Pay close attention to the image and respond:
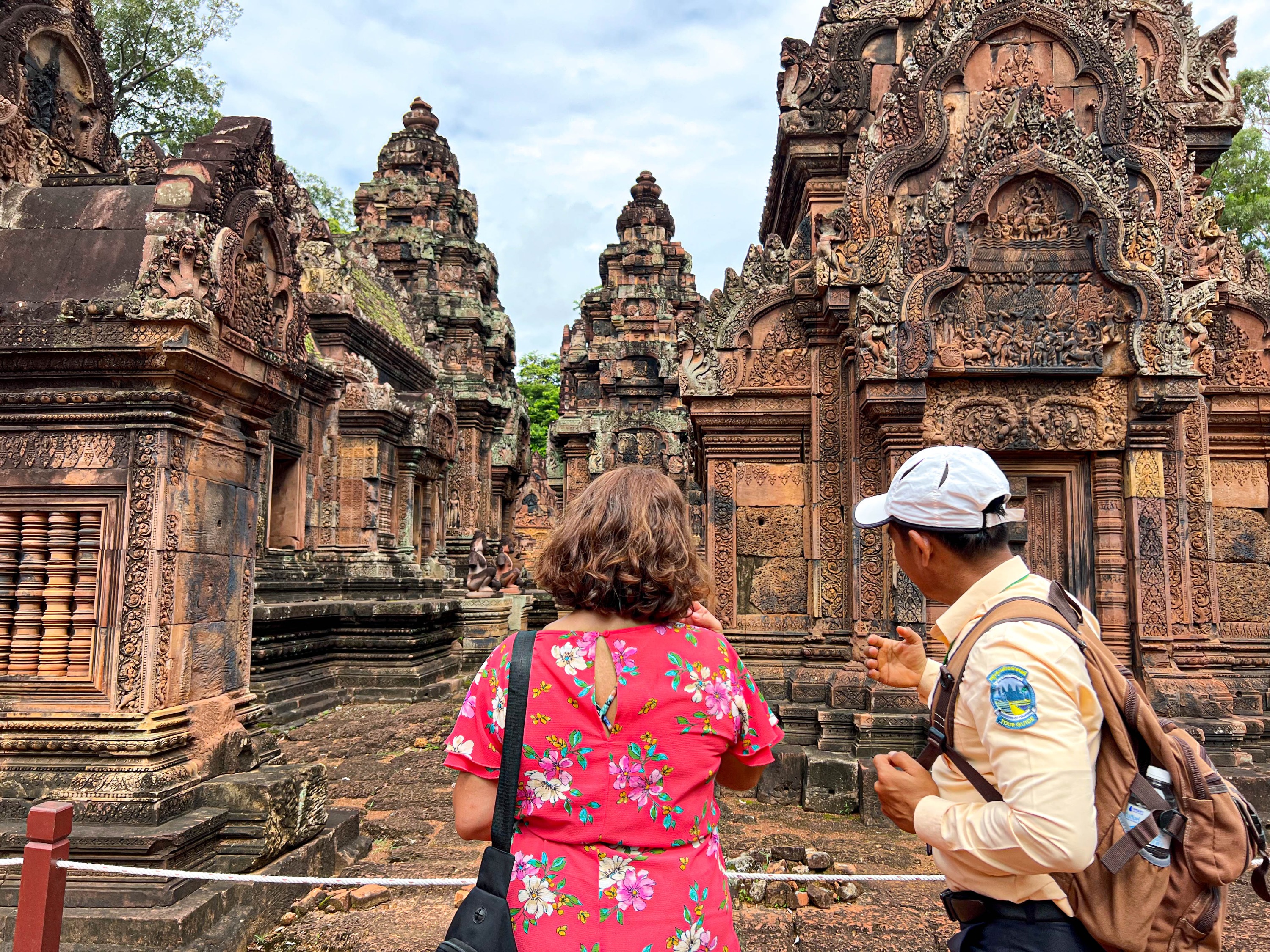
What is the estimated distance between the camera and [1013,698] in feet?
4.76

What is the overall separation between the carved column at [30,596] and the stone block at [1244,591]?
825 cm

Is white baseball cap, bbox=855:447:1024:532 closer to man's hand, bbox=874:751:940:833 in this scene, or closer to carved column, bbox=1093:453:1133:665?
man's hand, bbox=874:751:940:833

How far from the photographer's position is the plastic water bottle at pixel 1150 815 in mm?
1451

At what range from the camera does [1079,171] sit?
20.5ft

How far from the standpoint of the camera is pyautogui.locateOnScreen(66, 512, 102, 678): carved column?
374 centimetres

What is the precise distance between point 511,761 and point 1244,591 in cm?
760

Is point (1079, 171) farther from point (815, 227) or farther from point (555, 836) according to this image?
point (555, 836)

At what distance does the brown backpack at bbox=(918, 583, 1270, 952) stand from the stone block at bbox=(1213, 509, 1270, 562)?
6.70 meters

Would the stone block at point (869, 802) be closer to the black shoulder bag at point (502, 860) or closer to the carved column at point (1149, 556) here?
the carved column at point (1149, 556)

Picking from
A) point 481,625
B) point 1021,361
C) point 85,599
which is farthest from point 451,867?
point 481,625

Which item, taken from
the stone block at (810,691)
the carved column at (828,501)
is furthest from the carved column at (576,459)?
the stone block at (810,691)

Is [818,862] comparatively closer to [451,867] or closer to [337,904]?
[451,867]

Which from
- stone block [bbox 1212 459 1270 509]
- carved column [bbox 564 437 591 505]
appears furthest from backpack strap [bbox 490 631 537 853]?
carved column [bbox 564 437 591 505]

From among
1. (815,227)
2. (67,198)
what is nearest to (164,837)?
(67,198)
